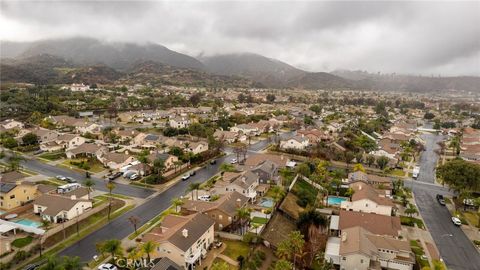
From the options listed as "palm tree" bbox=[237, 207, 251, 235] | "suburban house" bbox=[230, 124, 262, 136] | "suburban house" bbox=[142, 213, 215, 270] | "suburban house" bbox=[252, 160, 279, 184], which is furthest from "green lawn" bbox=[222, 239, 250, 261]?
"suburban house" bbox=[230, 124, 262, 136]

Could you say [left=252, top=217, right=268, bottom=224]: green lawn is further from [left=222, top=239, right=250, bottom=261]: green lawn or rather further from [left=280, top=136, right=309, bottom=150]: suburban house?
[left=280, top=136, right=309, bottom=150]: suburban house

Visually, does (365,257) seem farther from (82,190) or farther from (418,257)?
(82,190)

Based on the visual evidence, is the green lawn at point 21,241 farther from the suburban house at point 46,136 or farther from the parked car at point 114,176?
the suburban house at point 46,136

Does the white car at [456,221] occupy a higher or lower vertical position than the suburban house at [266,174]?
lower

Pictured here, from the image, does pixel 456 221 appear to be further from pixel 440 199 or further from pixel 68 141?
pixel 68 141

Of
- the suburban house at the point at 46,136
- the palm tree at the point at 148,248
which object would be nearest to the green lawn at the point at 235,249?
the palm tree at the point at 148,248

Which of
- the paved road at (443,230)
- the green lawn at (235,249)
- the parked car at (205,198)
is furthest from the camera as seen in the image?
the parked car at (205,198)

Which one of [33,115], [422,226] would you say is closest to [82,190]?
[422,226]

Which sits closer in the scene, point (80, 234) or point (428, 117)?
point (80, 234)
